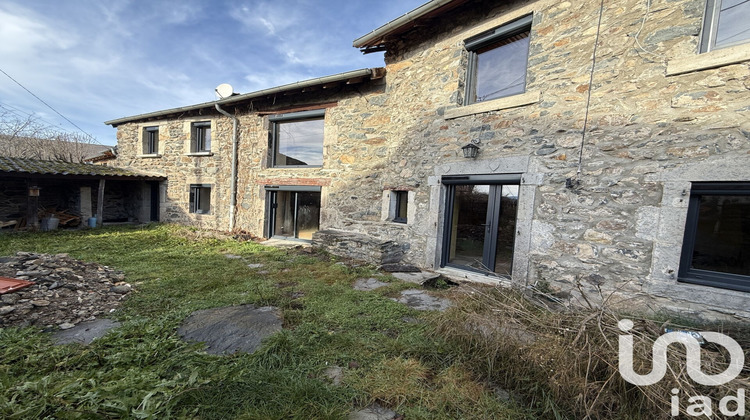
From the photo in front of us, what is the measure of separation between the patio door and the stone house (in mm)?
26

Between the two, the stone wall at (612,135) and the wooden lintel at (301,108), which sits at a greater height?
the wooden lintel at (301,108)

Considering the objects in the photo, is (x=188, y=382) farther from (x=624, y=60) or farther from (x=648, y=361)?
(x=624, y=60)

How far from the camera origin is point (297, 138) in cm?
870

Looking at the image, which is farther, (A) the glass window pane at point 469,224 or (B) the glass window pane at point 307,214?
(B) the glass window pane at point 307,214

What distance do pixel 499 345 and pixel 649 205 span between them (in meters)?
2.98

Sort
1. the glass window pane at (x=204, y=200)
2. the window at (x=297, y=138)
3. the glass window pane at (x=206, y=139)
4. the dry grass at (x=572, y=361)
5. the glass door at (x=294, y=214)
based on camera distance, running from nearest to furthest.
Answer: the dry grass at (x=572, y=361) → the window at (x=297, y=138) → the glass door at (x=294, y=214) → the glass window pane at (x=206, y=139) → the glass window pane at (x=204, y=200)

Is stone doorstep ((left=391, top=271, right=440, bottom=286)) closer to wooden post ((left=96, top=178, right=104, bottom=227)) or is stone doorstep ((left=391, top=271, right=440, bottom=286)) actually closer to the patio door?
the patio door

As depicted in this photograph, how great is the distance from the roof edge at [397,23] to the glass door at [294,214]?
4116 mm

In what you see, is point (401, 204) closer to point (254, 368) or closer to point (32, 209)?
point (254, 368)

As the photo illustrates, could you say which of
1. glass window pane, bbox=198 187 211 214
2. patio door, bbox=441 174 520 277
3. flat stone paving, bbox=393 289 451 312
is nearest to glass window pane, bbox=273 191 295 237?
glass window pane, bbox=198 187 211 214

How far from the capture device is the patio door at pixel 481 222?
4.88 metres

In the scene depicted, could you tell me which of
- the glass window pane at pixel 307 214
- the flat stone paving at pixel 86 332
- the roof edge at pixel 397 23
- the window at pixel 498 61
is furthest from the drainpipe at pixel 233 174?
the window at pixel 498 61

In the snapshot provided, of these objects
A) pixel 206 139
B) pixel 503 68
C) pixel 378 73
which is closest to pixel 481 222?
pixel 503 68

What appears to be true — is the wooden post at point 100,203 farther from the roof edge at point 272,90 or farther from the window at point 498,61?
the window at point 498,61
